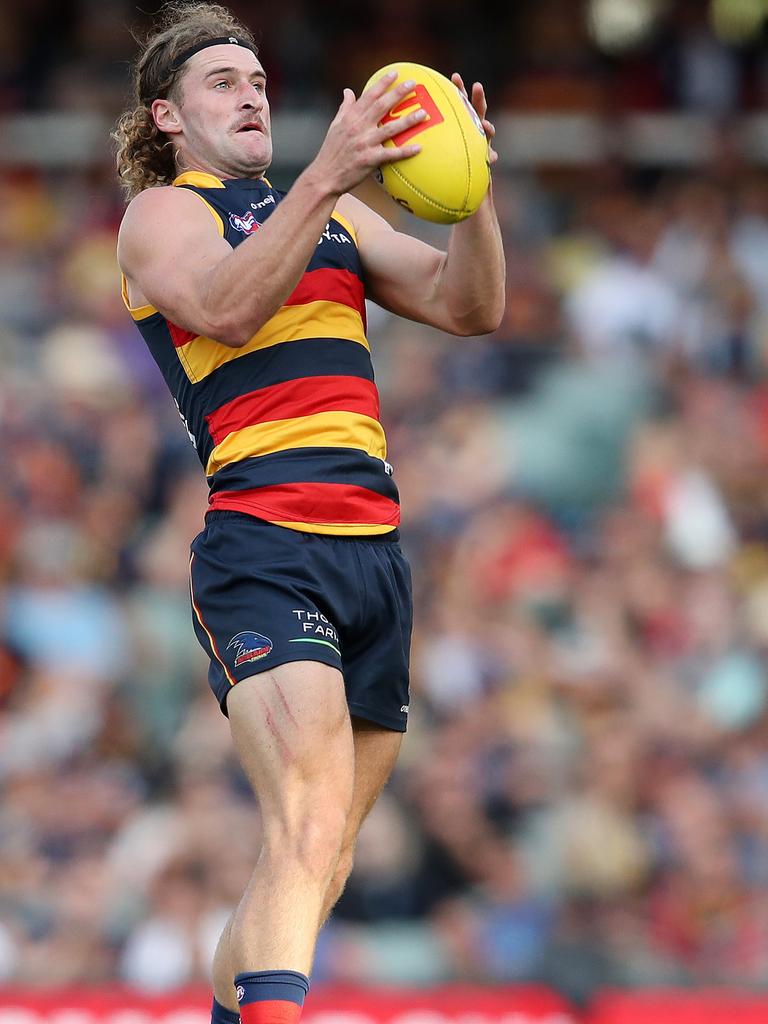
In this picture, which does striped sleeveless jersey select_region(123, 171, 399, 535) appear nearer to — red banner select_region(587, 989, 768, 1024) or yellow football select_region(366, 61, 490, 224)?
yellow football select_region(366, 61, 490, 224)

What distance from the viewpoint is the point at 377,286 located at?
189 inches

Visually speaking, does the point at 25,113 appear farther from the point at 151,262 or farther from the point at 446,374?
the point at 151,262

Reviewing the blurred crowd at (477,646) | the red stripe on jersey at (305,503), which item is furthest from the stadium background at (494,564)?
the red stripe on jersey at (305,503)

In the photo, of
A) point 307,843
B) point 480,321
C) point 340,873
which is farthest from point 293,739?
point 480,321

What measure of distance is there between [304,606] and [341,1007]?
315cm

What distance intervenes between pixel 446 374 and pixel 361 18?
392cm

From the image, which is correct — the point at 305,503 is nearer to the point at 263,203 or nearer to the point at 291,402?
the point at 291,402

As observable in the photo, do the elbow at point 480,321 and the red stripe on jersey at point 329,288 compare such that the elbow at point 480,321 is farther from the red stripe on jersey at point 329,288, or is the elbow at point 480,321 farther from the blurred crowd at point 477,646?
the blurred crowd at point 477,646

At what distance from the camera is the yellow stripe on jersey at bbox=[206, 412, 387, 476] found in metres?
Answer: 4.32

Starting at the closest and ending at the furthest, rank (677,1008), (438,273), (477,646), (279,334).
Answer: (279,334) → (438,273) → (677,1008) → (477,646)

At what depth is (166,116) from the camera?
185 inches

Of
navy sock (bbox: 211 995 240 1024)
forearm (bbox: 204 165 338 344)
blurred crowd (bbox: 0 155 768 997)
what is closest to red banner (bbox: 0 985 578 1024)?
blurred crowd (bbox: 0 155 768 997)

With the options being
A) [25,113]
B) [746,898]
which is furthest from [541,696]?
[25,113]

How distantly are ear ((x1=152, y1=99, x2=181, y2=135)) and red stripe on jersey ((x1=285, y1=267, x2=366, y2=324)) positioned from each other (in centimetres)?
62
